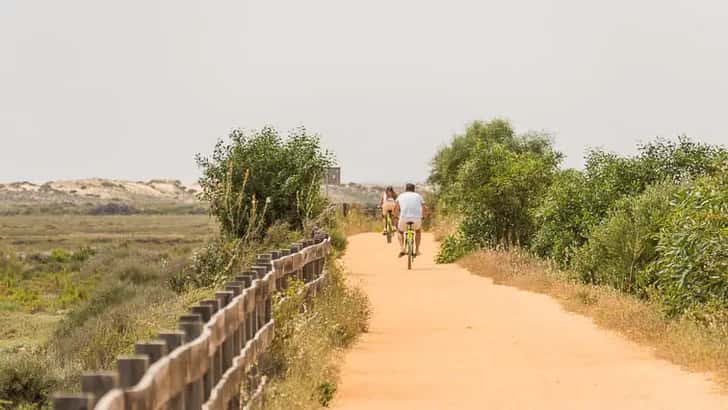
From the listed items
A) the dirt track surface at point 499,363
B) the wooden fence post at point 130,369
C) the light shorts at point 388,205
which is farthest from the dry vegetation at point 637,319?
the light shorts at point 388,205

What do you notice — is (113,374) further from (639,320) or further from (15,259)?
(15,259)

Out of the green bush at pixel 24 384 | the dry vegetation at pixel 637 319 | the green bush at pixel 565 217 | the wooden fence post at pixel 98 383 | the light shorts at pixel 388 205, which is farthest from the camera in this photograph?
the light shorts at pixel 388 205

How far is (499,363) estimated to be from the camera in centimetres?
1590

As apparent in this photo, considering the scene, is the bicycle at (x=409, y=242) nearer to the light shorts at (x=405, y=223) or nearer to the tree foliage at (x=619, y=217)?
the light shorts at (x=405, y=223)

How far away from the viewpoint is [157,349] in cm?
705

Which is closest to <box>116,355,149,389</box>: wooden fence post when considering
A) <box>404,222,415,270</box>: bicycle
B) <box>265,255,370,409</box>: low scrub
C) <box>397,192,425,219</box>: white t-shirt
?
<box>265,255,370,409</box>: low scrub

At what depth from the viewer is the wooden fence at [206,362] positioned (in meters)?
5.98

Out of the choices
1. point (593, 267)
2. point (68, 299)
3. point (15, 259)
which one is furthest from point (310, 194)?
point (15, 259)

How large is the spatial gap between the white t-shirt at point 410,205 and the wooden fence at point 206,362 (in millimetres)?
15504

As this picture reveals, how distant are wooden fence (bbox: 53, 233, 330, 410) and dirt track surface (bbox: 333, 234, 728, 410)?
1.48m

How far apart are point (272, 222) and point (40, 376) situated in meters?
14.3

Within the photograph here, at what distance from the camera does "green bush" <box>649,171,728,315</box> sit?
55.9ft

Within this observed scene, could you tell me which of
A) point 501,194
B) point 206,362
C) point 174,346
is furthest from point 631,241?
point 174,346

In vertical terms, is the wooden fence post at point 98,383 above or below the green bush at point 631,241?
below
